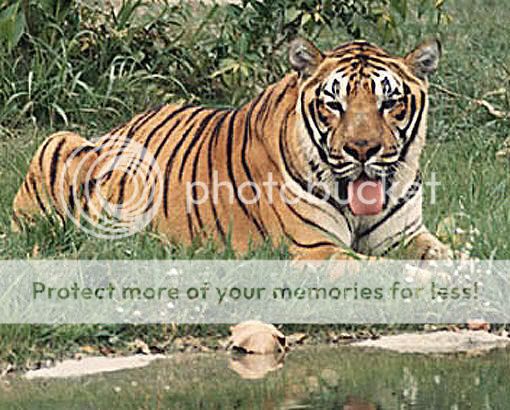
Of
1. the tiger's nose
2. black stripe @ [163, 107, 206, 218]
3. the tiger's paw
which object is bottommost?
the tiger's paw

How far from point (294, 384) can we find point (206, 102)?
4.94 meters

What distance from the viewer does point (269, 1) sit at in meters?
10.0

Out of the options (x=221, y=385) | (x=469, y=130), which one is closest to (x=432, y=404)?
(x=221, y=385)

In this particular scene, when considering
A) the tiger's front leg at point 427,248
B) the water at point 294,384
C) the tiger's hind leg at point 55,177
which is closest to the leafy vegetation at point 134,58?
the tiger's hind leg at point 55,177

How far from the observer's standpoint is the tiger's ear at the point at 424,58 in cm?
709

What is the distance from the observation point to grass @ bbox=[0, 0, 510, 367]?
6.30m

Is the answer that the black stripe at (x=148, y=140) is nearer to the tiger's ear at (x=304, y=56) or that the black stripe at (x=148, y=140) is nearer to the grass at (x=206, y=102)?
the grass at (x=206, y=102)

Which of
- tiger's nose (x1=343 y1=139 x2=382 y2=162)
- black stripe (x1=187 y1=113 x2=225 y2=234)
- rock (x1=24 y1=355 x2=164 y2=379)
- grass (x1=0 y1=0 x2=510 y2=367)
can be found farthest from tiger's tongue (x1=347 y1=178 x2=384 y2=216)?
rock (x1=24 y1=355 x2=164 y2=379)

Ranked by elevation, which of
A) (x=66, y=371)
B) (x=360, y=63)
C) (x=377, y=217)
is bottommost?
(x=66, y=371)

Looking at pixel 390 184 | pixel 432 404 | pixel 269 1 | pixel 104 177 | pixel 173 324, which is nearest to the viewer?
pixel 432 404

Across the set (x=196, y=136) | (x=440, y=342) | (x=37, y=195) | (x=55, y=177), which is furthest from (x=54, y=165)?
(x=440, y=342)

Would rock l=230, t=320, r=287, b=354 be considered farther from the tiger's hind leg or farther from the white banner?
the tiger's hind leg

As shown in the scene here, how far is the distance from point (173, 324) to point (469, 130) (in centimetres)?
421

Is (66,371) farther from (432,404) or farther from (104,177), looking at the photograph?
(104,177)
